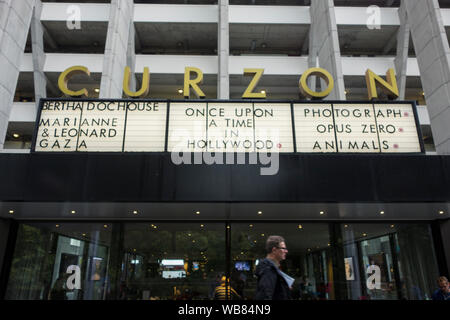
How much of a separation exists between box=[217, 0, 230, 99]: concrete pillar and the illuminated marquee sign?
8.83 metres

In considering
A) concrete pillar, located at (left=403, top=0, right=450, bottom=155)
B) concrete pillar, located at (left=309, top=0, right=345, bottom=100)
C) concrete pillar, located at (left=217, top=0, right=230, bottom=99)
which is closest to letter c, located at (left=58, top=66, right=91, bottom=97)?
concrete pillar, located at (left=217, top=0, right=230, bottom=99)

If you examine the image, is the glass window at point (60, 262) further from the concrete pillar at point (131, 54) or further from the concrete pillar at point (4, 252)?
the concrete pillar at point (131, 54)

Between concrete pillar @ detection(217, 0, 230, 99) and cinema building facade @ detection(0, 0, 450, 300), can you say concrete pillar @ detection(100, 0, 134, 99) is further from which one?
concrete pillar @ detection(217, 0, 230, 99)

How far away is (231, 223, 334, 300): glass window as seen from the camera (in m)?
10.5

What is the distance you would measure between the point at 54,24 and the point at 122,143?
746 inches

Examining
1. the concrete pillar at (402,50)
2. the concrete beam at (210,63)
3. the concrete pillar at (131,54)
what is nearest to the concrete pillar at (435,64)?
the concrete pillar at (402,50)

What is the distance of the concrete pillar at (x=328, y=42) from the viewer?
56.9 feet

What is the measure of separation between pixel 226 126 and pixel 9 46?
8584 millimetres

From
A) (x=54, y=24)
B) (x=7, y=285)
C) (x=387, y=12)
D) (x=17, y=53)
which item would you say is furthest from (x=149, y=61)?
(x=387, y=12)

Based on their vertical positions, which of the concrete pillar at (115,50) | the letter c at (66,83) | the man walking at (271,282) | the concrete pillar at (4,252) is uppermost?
the concrete pillar at (115,50)

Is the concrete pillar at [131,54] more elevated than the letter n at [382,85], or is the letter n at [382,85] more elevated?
the concrete pillar at [131,54]

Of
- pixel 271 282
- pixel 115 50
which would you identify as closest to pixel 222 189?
pixel 271 282

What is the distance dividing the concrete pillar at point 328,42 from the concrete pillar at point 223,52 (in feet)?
19.8

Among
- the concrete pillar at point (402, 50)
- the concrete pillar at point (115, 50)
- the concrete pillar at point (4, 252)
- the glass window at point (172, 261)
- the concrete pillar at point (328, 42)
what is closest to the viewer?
the concrete pillar at point (4, 252)
